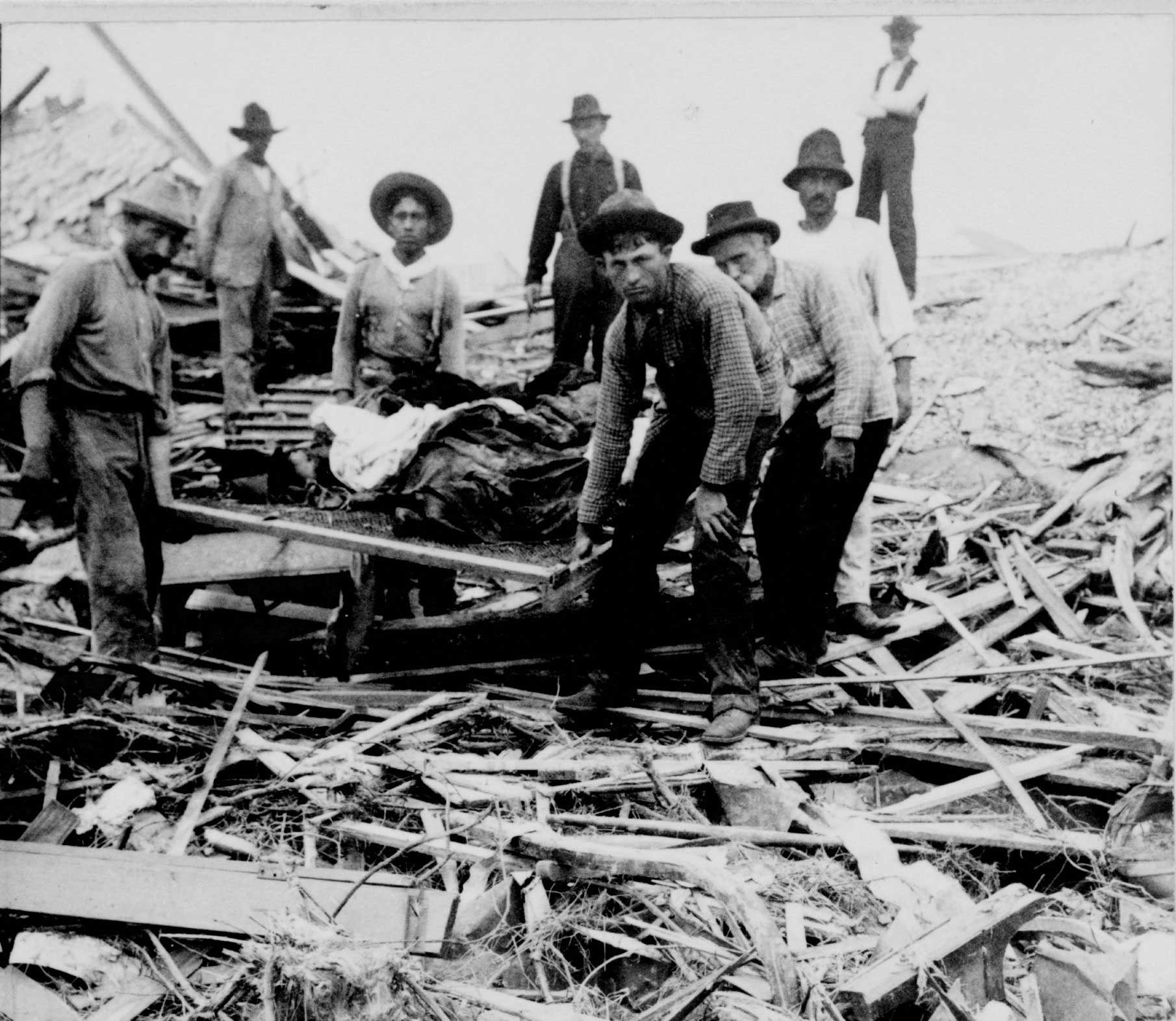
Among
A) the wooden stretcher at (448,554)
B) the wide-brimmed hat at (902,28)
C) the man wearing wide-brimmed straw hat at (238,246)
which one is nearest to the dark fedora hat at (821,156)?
the wide-brimmed hat at (902,28)

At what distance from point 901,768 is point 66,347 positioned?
426 centimetres

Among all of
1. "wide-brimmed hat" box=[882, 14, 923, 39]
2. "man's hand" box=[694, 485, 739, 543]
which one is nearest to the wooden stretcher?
"man's hand" box=[694, 485, 739, 543]

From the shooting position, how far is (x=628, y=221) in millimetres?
3664

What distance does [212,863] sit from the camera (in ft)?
10.5

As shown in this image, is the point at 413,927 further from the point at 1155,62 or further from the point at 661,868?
the point at 1155,62

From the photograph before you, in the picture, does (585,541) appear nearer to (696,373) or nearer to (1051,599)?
(696,373)

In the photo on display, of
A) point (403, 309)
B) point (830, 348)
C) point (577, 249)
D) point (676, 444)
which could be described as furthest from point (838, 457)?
point (577, 249)

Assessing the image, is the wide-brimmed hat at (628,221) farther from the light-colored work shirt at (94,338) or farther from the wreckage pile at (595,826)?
the light-colored work shirt at (94,338)

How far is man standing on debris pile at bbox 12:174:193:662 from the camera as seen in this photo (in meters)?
4.41

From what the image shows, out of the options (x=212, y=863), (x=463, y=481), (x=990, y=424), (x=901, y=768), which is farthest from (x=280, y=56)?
(x=990, y=424)

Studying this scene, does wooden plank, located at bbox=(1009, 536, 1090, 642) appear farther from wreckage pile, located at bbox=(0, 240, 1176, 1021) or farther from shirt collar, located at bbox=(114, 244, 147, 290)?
Result: shirt collar, located at bbox=(114, 244, 147, 290)

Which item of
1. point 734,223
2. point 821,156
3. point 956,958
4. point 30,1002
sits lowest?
point 30,1002

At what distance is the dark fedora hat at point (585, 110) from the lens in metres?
5.64

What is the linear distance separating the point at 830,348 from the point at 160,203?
10.4 ft
